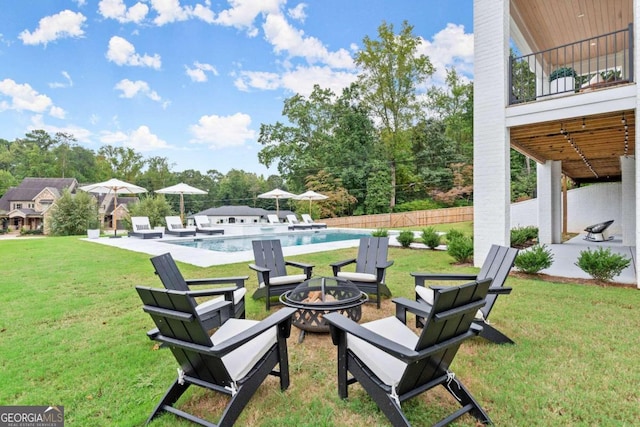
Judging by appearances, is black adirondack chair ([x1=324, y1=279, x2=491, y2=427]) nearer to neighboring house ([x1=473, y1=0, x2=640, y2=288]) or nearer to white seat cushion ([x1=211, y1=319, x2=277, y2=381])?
white seat cushion ([x1=211, y1=319, x2=277, y2=381])

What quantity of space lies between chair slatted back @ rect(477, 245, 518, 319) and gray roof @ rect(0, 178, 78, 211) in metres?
45.0

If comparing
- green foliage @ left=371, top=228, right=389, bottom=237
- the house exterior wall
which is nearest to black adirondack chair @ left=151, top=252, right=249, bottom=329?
the house exterior wall

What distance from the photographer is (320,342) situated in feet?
11.7

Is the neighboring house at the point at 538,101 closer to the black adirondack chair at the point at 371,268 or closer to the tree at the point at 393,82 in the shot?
the black adirondack chair at the point at 371,268

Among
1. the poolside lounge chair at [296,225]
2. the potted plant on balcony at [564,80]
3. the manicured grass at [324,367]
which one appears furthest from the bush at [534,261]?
the poolside lounge chair at [296,225]

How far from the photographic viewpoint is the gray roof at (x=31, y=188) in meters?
37.9

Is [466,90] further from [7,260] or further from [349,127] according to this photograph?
[7,260]

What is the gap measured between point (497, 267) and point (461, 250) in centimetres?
408

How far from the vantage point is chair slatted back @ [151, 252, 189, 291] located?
352 cm

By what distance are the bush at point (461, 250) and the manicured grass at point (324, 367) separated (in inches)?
94.7

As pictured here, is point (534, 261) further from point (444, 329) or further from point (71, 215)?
point (71, 215)

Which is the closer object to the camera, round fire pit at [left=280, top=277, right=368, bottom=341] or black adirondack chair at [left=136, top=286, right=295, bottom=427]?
black adirondack chair at [left=136, top=286, right=295, bottom=427]

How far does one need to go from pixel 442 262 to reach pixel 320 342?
5508mm

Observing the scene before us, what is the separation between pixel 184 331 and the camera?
215cm
